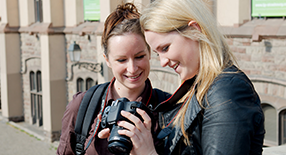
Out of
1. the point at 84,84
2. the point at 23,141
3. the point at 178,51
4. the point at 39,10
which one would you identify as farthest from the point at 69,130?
the point at 39,10

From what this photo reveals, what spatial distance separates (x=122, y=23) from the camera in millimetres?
2076

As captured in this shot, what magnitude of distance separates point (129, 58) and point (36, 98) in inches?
529

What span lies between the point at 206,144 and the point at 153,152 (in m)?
0.28

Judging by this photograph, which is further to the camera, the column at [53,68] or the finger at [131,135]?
the column at [53,68]

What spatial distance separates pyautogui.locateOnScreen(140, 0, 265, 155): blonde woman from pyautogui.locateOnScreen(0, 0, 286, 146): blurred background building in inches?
100

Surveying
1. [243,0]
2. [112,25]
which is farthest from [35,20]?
[112,25]

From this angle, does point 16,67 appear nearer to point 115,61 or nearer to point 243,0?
point 243,0

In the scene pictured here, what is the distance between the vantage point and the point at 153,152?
1434 millimetres

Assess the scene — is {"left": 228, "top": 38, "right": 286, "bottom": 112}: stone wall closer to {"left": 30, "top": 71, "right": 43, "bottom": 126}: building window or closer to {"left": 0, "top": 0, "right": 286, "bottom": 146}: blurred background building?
{"left": 0, "top": 0, "right": 286, "bottom": 146}: blurred background building

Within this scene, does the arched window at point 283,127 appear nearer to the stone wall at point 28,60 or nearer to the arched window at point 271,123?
the arched window at point 271,123

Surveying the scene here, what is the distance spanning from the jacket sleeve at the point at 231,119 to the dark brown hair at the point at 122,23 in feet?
2.95

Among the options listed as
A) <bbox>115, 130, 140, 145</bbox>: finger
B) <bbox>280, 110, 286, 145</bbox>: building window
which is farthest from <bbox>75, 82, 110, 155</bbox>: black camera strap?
<bbox>280, 110, 286, 145</bbox>: building window

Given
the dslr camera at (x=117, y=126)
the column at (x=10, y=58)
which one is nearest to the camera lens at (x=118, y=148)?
the dslr camera at (x=117, y=126)

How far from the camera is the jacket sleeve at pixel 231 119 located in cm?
117
